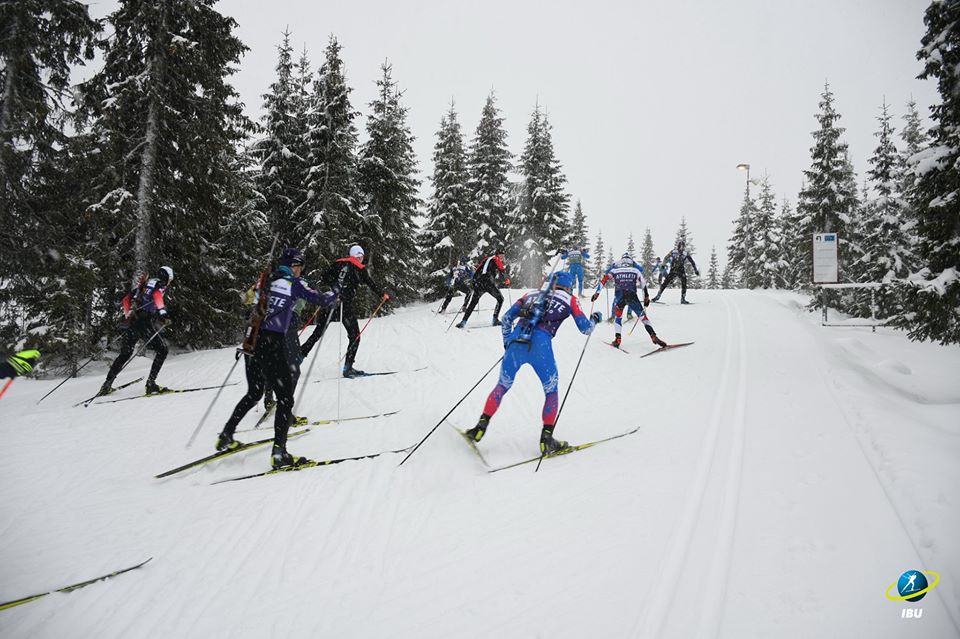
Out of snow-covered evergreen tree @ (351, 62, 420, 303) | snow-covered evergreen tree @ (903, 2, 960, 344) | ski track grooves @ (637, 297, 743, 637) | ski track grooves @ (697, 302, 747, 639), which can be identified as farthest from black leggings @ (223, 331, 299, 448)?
snow-covered evergreen tree @ (351, 62, 420, 303)

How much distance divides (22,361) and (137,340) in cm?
637

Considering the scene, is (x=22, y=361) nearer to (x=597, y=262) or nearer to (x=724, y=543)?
(x=724, y=543)

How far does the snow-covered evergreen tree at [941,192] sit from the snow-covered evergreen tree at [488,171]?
67.9 ft

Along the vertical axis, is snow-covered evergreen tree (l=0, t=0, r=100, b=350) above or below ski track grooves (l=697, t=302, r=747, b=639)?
above

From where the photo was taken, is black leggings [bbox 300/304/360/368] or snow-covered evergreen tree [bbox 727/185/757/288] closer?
black leggings [bbox 300/304/360/368]

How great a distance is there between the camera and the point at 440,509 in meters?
3.98

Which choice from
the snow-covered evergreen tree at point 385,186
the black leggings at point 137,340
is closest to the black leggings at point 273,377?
the black leggings at point 137,340

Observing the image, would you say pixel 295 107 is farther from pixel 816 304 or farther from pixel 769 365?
pixel 816 304

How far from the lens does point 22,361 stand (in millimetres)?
3195

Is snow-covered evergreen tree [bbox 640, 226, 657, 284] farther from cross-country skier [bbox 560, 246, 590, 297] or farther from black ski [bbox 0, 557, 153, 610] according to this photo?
black ski [bbox 0, 557, 153, 610]

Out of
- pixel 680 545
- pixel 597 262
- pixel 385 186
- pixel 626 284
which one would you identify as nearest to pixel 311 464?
pixel 680 545

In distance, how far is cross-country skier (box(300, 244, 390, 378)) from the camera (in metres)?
8.19

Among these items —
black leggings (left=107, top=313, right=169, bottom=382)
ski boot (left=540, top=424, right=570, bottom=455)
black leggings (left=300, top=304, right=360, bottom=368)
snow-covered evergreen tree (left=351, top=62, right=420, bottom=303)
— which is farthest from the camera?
snow-covered evergreen tree (left=351, top=62, right=420, bottom=303)

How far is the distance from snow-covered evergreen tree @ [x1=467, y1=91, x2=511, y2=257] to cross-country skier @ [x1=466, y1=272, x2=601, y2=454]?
2275cm
